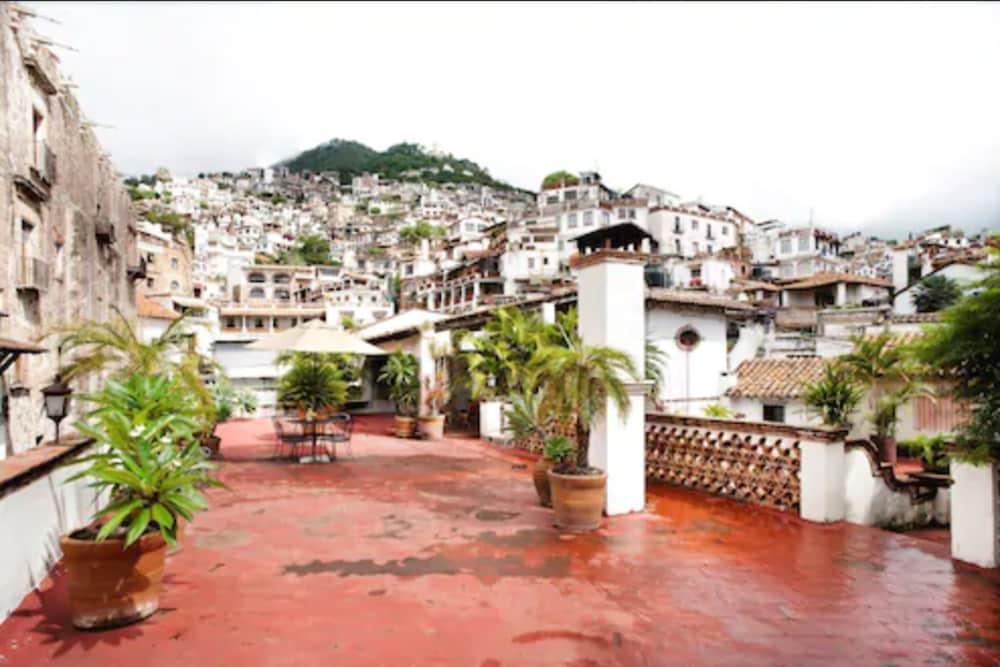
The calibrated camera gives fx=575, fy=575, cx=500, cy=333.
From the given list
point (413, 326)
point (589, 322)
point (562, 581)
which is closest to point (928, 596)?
point (562, 581)

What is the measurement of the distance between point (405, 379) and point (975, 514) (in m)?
11.1

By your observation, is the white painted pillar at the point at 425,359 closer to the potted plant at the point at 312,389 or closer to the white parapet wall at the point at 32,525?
the potted plant at the point at 312,389

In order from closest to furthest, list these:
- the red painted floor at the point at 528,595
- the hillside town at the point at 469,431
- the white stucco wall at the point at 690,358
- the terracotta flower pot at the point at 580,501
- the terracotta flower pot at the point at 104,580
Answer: the red painted floor at the point at 528,595 < the terracotta flower pot at the point at 104,580 < the hillside town at the point at 469,431 < the terracotta flower pot at the point at 580,501 < the white stucco wall at the point at 690,358

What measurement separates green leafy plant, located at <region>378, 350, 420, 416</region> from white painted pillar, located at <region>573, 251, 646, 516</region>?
26.0 feet

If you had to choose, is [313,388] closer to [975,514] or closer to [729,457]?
[729,457]

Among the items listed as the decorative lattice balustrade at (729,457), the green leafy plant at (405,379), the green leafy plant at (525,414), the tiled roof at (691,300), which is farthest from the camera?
the tiled roof at (691,300)

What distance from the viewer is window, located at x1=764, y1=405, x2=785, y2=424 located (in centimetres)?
1667

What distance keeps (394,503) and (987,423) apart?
6215mm

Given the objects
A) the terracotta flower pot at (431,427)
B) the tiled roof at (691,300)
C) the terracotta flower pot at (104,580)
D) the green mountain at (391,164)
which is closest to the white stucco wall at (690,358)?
the tiled roof at (691,300)

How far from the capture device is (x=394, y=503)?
24.3 ft

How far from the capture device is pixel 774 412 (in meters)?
16.9

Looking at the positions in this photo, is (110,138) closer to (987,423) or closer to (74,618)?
(74,618)

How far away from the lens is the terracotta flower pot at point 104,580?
3771 mm

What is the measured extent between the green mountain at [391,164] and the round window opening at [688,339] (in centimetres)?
14244
